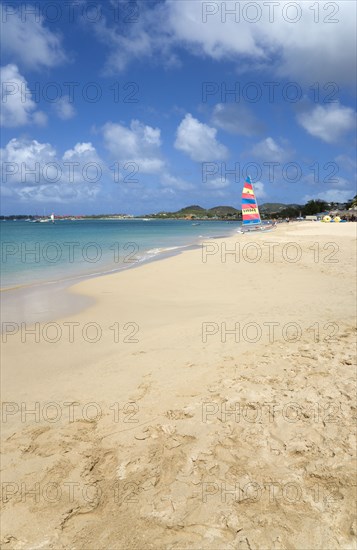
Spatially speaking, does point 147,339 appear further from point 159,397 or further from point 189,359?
point 159,397

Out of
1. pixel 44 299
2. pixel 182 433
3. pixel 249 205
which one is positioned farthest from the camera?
pixel 249 205

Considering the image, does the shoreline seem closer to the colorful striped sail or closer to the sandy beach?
the sandy beach

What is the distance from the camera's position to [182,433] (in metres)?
3.72

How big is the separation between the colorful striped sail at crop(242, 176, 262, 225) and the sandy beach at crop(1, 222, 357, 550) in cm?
3912

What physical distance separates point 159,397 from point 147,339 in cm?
227

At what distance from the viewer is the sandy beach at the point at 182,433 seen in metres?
2.64

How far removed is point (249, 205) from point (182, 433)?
1774 inches

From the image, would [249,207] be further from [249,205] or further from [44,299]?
[44,299]

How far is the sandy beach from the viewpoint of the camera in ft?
8.68

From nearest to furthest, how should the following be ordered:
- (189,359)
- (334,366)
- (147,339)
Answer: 1. (334,366)
2. (189,359)
3. (147,339)

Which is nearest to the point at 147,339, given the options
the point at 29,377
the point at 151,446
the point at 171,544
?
the point at 29,377

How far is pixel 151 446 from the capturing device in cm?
355

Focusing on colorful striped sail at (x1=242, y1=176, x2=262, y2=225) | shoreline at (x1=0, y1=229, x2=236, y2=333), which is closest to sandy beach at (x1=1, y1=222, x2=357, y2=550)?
shoreline at (x1=0, y1=229, x2=236, y2=333)

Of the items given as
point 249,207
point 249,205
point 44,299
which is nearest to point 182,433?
point 44,299
